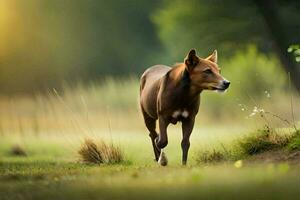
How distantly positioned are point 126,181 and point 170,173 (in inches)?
35.8

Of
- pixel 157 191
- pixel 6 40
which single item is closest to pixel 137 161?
pixel 157 191

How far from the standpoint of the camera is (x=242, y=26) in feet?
49.5

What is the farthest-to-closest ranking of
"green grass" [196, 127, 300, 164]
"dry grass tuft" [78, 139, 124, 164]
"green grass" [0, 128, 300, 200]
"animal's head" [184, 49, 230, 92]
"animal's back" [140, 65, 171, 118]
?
"dry grass tuft" [78, 139, 124, 164], "animal's back" [140, 65, 171, 118], "green grass" [196, 127, 300, 164], "animal's head" [184, 49, 230, 92], "green grass" [0, 128, 300, 200]

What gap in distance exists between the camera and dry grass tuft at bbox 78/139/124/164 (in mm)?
12602

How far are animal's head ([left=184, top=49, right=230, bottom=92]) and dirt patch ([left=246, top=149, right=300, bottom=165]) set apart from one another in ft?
4.11

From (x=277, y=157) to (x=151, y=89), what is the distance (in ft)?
7.54

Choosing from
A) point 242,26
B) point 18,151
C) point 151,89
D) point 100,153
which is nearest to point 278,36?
point 242,26

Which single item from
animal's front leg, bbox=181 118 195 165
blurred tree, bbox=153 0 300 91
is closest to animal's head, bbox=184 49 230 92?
animal's front leg, bbox=181 118 195 165

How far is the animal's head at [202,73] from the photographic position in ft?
34.6

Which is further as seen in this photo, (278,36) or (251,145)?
(278,36)

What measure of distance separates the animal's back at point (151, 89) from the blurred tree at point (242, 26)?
273cm

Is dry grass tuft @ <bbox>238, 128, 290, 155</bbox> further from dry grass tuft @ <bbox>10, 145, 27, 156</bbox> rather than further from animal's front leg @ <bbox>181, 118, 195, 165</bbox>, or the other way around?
dry grass tuft @ <bbox>10, 145, 27, 156</bbox>

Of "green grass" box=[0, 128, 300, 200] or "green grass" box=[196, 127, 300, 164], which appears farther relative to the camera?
"green grass" box=[196, 127, 300, 164]

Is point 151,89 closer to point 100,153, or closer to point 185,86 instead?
point 185,86
